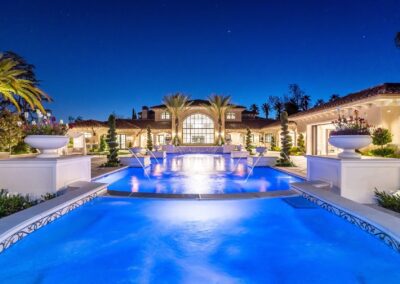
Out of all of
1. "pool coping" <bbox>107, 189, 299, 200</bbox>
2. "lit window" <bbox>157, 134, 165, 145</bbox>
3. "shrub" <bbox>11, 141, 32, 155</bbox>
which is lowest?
"pool coping" <bbox>107, 189, 299, 200</bbox>

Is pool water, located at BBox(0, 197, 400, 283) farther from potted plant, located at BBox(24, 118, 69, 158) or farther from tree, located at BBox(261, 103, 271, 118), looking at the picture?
tree, located at BBox(261, 103, 271, 118)

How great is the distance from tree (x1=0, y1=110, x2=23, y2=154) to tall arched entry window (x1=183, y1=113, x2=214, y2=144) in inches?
893

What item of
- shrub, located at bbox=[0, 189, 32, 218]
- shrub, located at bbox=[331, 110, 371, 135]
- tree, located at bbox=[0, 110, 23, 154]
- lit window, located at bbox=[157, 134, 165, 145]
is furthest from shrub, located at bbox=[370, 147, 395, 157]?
lit window, located at bbox=[157, 134, 165, 145]

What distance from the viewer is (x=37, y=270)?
357 cm

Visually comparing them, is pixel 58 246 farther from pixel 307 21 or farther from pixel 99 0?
pixel 307 21

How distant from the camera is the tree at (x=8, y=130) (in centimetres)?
1659

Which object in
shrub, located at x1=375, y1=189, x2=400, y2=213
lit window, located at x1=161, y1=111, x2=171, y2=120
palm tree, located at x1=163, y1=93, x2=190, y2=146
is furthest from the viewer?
lit window, located at x1=161, y1=111, x2=171, y2=120

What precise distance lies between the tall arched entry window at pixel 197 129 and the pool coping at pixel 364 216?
107 ft

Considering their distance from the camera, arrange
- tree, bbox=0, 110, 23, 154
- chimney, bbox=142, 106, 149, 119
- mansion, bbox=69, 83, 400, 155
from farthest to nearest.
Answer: chimney, bbox=142, 106, 149, 119 < mansion, bbox=69, 83, 400, 155 < tree, bbox=0, 110, 23, 154

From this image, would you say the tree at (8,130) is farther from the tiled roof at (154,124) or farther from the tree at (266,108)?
the tree at (266,108)

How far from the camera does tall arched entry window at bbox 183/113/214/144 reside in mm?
38344

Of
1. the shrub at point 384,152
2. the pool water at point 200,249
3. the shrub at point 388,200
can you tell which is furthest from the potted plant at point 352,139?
the shrub at point 384,152

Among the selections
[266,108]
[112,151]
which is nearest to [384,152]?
[112,151]

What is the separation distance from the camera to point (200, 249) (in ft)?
13.8
